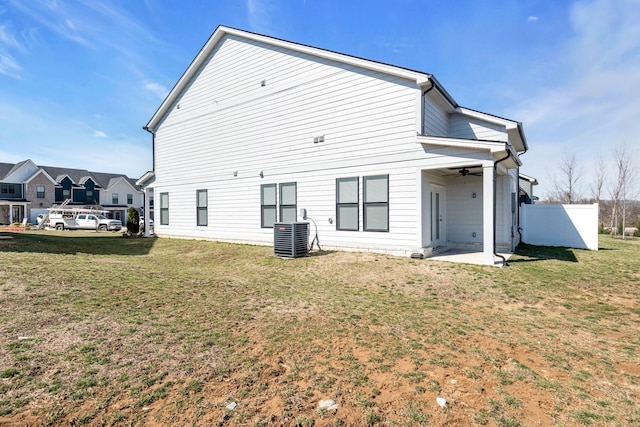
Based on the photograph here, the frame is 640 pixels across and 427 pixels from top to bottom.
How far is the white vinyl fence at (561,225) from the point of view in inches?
520

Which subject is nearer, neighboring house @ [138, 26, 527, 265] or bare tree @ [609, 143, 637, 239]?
neighboring house @ [138, 26, 527, 265]

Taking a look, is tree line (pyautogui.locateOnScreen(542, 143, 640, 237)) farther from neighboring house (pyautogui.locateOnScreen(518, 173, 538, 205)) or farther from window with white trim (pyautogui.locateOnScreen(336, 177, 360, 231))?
window with white trim (pyautogui.locateOnScreen(336, 177, 360, 231))

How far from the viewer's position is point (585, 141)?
23250mm

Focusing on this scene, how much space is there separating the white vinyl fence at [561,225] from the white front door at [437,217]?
6.45 meters

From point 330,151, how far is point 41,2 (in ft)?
31.8

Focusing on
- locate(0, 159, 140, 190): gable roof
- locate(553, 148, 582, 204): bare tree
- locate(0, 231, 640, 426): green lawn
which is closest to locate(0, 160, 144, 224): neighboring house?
locate(0, 159, 140, 190): gable roof

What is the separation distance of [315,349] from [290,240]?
667cm

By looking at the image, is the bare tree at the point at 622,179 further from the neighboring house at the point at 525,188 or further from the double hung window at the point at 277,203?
the double hung window at the point at 277,203

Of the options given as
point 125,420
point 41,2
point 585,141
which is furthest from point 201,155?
point 585,141

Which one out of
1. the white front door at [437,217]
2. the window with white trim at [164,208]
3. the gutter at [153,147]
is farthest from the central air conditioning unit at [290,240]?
the gutter at [153,147]

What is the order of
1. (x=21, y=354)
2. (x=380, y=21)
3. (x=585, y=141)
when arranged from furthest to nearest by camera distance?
(x=585, y=141)
(x=380, y=21)
(x=21, y=354)

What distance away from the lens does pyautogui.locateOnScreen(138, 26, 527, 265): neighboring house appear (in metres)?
9.52

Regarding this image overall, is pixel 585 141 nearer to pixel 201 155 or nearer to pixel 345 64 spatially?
pixel 345 64

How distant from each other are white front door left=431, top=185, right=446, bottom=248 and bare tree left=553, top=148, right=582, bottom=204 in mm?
22860
